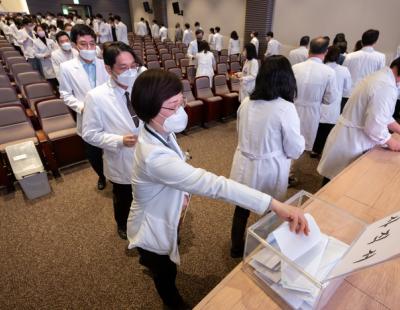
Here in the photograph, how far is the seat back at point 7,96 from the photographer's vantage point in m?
3.38

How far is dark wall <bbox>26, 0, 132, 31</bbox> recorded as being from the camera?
572 inches

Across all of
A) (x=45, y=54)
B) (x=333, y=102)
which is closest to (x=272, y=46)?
(x=333, y=102)

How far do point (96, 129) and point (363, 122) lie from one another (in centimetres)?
194

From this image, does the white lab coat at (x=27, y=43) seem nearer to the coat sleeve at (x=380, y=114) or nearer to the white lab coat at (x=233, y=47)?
the white lab coat at (x=233, y=47)

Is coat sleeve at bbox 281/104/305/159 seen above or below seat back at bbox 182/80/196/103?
above

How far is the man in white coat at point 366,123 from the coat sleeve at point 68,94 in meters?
2.27

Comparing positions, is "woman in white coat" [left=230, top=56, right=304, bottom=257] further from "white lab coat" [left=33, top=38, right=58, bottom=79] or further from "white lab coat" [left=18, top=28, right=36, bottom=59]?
"white lab coat" [left=18, top=28, right=36, bottom=59]

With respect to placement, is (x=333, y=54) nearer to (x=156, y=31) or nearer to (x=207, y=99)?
(x=207, y=99)

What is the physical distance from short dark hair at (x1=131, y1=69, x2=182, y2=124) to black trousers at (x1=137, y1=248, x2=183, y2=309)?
0.73m

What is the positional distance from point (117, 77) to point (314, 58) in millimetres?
2090

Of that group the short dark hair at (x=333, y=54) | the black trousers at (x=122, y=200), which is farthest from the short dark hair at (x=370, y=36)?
the black trousers at (x=122, y=200)

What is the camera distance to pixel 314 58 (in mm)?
2570

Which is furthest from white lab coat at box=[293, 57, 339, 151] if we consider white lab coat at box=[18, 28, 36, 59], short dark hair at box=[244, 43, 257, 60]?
white lab coat at box=[18, 28, 36, 59]

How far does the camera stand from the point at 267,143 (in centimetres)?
152
